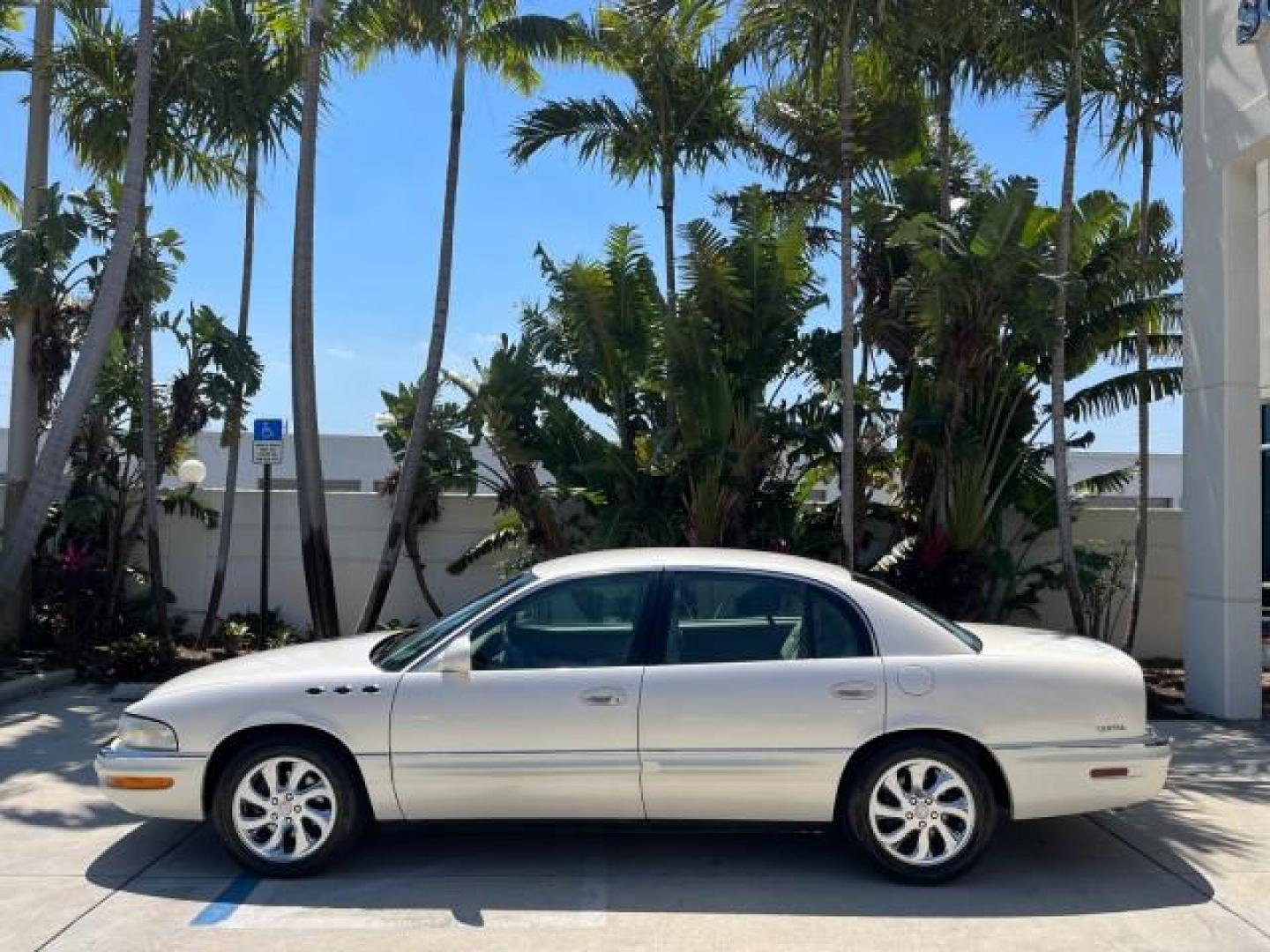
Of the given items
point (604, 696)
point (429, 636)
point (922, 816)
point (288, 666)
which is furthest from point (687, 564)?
point (288, 666)

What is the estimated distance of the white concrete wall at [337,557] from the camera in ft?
48.9

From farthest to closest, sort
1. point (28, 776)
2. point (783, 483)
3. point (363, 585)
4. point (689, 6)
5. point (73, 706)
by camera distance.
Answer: point (363, 585) < point (783, 483) < point (689, 6) < point (73, 706) < point (28, 776)

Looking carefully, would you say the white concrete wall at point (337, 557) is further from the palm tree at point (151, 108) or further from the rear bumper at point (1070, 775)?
the rear bumper at point (1070, 775)

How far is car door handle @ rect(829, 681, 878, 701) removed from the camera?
19.8 ft

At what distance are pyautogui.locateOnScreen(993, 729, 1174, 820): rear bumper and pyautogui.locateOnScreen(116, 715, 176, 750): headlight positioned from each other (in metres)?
3.95

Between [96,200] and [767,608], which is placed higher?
[96,200]

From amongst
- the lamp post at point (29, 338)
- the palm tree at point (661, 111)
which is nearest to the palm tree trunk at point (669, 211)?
the palm tree at point (661, 111)

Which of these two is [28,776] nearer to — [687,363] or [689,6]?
[687,363]

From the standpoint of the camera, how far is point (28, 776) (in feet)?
27.5

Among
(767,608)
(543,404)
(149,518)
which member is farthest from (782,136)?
(767,608)

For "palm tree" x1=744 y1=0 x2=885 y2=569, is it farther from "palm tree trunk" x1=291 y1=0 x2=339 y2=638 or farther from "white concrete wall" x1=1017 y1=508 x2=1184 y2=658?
"palm tree trunk" x1=291 y1=0 x2=339 y2=638

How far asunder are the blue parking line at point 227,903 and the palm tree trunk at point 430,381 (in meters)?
7.04

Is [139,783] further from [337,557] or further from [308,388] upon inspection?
[337,557]

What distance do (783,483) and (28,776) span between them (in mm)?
8035
